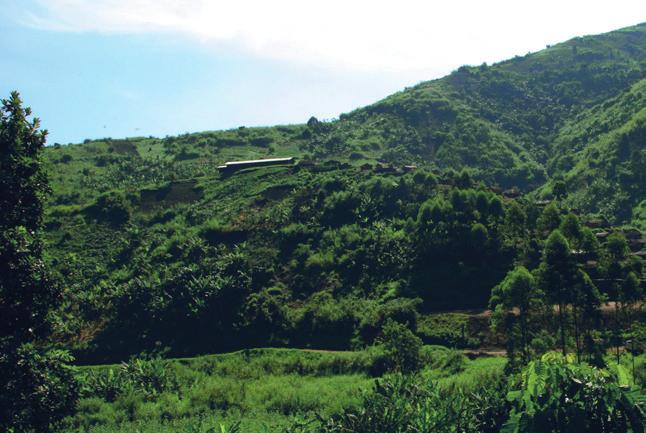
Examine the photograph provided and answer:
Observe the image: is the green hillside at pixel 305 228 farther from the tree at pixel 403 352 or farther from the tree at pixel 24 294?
the tree at pixel 403 352

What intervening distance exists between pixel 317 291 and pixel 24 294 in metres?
44.3

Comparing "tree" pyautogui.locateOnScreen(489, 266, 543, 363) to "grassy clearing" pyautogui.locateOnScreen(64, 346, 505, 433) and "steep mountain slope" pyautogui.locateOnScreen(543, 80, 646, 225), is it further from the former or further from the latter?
"steep mountain slope" pyautogui.locateOnScreen(543, 80, 646, 225)

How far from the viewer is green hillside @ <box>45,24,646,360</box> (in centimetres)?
5791

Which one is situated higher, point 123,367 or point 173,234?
point 173,234

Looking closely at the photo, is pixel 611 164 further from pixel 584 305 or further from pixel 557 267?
pixel 557 267

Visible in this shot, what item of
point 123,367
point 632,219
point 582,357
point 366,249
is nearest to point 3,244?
point 123,367

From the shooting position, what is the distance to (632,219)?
287ft

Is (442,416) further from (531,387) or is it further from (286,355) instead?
(286,355)

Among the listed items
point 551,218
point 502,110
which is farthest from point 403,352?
point 502,110

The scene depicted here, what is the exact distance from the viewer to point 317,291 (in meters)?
63.8

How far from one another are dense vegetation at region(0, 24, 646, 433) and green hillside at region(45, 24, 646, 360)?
27 cm

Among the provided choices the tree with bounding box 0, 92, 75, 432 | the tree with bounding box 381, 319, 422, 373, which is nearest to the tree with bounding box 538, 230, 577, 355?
the tree with bounding box 381, 319, 422, 373

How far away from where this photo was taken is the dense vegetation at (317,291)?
2136 cm

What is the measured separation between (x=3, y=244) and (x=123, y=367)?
31.6 metres
